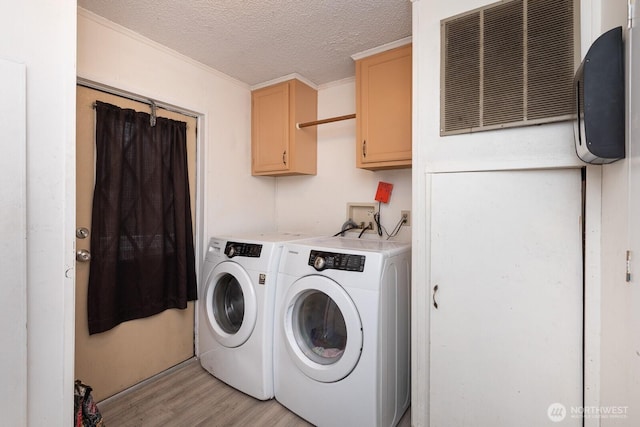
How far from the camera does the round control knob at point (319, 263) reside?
1.53m

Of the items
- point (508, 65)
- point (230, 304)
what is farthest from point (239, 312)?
point (508, 65)

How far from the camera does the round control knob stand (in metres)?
Answer: 1.53

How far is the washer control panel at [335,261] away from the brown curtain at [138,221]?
106 centimetres

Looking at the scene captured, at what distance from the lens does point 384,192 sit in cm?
217

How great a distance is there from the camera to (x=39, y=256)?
98cm

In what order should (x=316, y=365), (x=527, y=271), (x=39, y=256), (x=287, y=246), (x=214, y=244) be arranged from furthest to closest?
(x=214, y=244)
(x=287, y=246)
(x=316, y=365)
(x=527, y=271)
(x=39, y=256)

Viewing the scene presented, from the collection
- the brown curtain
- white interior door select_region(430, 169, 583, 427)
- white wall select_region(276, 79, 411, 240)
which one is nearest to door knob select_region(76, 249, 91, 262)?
the brown curtain

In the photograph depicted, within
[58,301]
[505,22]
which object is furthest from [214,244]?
[505,22]

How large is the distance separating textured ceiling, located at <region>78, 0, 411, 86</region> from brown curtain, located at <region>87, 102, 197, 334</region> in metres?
0.53

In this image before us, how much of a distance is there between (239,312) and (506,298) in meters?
1.68

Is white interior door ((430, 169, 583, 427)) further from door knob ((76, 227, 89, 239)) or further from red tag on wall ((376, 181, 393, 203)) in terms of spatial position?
door knob ((76, 227, 89, 239))

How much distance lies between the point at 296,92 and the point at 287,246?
1.33m

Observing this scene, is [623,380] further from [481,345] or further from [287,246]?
[287,246]

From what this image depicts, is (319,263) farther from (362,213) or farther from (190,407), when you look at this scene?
(190,407)
